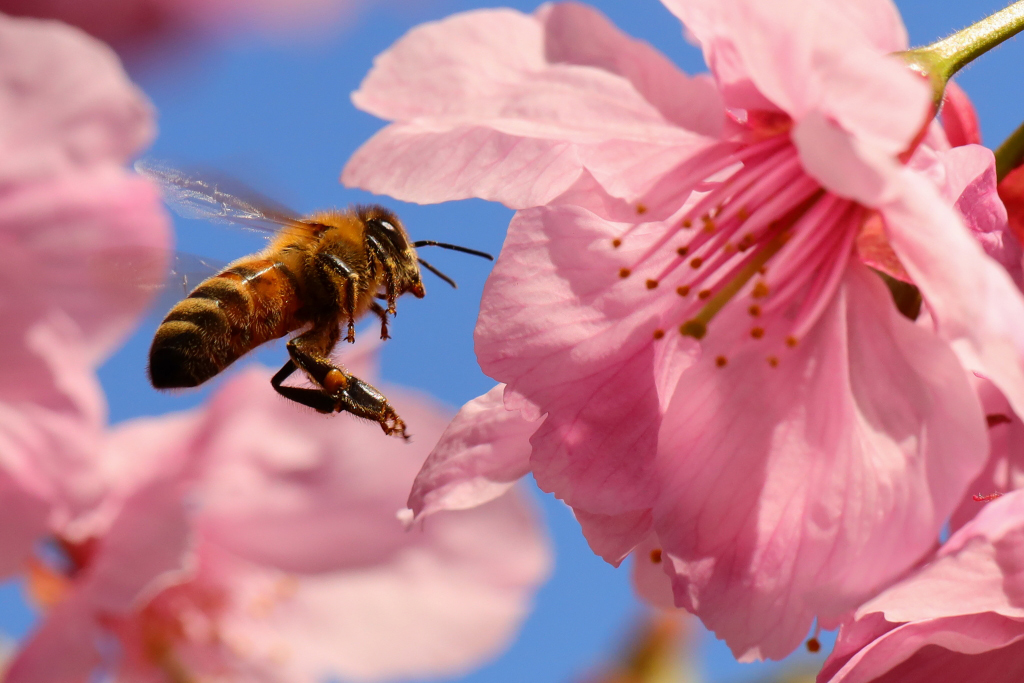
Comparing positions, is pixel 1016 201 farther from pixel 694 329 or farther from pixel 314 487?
pixel 314 487

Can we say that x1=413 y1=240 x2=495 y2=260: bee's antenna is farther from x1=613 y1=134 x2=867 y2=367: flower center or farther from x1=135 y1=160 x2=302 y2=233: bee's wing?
x1=613 y1=134 x2=867 y2=367: flower center

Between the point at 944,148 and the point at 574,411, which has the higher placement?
the point at 944,148

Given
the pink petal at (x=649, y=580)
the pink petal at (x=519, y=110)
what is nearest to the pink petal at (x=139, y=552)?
the pink petal at (x=649, y=580)

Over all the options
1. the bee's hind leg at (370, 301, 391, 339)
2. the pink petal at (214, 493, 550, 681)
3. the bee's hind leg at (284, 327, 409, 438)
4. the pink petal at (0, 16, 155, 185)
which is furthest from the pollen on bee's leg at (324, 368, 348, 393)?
the pink petal at (214, 493, 550, 681)

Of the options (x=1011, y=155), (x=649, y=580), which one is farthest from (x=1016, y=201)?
(x=649, y=580)

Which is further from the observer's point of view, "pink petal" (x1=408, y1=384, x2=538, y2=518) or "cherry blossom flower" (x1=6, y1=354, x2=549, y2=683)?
"cherry blossom flower" (x1=6, y1=354, x2=549, y2=683)

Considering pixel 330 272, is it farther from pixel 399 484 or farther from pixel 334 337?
pixel 399 484

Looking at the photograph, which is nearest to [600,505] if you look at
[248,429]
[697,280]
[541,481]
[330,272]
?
[541,481]
